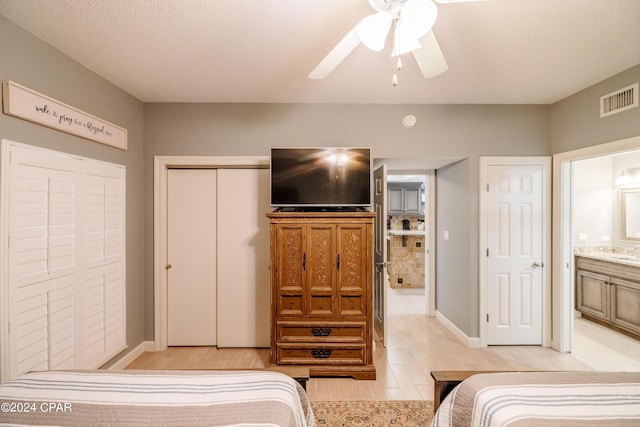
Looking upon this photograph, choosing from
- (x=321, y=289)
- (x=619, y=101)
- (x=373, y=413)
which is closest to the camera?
→ (x=373, y=413)

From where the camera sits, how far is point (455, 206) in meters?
3.58

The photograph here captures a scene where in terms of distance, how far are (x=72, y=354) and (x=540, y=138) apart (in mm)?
4788

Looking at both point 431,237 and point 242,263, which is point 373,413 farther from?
point 431,237

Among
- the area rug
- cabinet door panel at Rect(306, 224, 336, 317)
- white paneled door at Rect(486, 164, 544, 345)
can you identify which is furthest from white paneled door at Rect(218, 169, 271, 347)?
white paneled door at Rect(486, 164, 544, 345)

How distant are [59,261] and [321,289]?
1.97m

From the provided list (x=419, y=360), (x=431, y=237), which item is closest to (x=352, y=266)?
(x=419, y=360)

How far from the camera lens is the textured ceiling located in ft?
5.53

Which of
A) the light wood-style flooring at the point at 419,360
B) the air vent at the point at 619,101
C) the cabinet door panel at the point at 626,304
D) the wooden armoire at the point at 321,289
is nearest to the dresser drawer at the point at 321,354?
the wooden armoire at the point at 321,289

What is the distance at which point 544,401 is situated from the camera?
1.23 meters

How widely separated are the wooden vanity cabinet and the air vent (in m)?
1.91

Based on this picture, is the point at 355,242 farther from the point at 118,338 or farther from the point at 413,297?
the point at 413,297

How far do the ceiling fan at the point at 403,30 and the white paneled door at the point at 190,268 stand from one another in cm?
236

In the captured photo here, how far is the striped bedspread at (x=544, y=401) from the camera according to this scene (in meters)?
1.13

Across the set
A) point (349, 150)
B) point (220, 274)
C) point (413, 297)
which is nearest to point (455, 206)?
point (349, 150)
